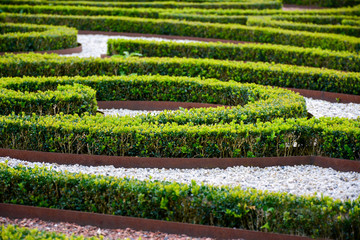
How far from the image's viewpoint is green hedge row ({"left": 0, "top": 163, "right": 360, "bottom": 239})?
5609 mm

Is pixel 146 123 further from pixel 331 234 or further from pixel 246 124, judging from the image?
pixel 331 234

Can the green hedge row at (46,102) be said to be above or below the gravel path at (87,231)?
above

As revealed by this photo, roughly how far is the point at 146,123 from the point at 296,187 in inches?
121

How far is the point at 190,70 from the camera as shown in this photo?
41.8 ft

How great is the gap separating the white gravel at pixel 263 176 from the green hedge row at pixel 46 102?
1670 mm

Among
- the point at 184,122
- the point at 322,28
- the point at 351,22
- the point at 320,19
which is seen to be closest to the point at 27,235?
the point at 184,122

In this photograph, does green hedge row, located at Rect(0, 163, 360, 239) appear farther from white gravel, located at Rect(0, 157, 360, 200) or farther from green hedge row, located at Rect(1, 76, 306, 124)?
green hedge row, located at Rect(1, 76, 306, 124)

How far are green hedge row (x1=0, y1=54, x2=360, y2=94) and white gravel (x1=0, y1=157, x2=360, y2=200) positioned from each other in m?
4.91

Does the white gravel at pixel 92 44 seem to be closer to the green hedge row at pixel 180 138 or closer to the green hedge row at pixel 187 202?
the green hedge row at pixel 180 138

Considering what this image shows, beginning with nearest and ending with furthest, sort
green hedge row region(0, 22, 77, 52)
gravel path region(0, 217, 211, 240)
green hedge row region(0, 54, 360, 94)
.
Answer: gravel path region(0, 217, 211, 240) < green hedge row region(0, 54, 360, 94) < green hedge row region(0, 22, 77, 52)

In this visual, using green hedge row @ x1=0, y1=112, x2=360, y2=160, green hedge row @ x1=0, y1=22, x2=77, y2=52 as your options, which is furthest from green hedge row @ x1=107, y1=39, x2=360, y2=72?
green hedge row @ x1=0, y1=112, x2=360, y2=160

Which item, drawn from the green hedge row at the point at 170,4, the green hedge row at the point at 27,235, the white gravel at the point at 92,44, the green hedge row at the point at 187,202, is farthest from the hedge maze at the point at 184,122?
the green hedge row at the point at 170,4

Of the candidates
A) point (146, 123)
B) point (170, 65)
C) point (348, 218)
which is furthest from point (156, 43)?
point (348, 218)

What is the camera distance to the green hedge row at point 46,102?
9.20m
